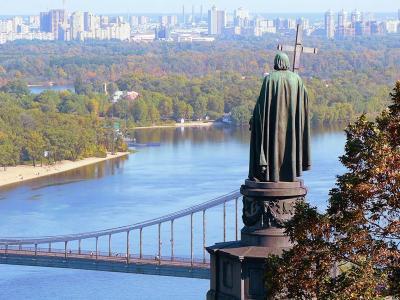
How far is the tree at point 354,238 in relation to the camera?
145 inches

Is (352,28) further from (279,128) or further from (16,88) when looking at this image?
(279,128)

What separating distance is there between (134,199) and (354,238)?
23.7 m

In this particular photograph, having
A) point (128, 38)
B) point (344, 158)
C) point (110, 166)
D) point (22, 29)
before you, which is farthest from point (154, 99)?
point (22, 29)

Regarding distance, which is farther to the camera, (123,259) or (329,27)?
(329,27)

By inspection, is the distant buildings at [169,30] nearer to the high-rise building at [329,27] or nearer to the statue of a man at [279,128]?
the high-rise building at [329,27]

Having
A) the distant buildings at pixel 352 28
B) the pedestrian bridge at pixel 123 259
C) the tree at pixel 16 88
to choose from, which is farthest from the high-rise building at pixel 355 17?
the pedestrian bridge at pixel 123 259

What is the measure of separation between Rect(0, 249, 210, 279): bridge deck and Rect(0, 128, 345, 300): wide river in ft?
0.67

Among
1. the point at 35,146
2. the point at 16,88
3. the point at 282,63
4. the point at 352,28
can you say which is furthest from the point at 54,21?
the point at 282,63

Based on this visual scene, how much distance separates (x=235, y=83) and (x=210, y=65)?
73.8 feet

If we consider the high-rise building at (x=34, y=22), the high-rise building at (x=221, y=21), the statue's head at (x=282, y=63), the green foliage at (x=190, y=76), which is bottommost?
the high-rise building at (x=34, y=22)

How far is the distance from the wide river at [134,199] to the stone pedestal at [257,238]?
464 inches

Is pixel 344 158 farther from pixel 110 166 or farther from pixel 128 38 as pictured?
pixel 128 38

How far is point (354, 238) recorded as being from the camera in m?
3.75

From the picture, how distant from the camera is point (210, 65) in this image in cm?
8350
